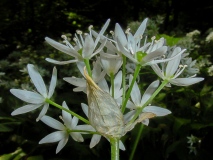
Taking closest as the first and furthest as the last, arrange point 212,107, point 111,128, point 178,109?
1. point 111,128
2. point 212,107
3. point 178,109

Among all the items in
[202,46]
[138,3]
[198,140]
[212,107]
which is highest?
[138,3]

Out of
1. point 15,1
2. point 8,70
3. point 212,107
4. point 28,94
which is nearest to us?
point 28,94

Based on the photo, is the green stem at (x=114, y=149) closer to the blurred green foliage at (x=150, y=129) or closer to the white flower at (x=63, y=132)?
the white flower at (x=63, y=132)

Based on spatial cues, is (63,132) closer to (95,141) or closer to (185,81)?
(95,141)

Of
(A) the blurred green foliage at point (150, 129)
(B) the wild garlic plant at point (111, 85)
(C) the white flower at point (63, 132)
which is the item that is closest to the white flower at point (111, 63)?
(B) the wild garlic plant at point (111, 85)

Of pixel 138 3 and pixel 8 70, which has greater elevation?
pixel 138 3

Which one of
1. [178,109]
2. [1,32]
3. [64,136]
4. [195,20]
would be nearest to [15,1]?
[1,32]

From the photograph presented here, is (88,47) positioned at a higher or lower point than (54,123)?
higher

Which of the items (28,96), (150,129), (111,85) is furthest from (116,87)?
(150,129)

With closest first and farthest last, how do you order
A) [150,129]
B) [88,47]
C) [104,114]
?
1. [104,114]
2. [88,47]
3. [150,129]

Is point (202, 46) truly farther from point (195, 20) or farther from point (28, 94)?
point (195, 20)
